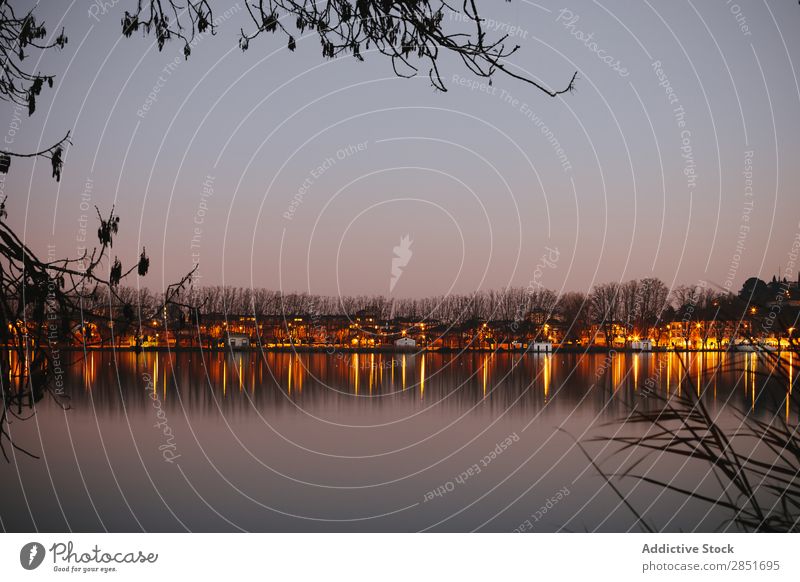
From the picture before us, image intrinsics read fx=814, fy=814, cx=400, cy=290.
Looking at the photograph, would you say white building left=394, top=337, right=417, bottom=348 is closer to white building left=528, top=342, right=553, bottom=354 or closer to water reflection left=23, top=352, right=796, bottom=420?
white building left=528, top=342, right=553, bottom=354

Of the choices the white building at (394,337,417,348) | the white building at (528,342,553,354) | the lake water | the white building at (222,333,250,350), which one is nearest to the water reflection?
the lake water

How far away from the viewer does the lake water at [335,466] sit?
467 inches

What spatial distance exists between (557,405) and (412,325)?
63.1m

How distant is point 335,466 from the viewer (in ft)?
52.0

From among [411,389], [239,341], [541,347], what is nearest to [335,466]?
[411,389]

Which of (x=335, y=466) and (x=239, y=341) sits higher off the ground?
(x=239, y=341)

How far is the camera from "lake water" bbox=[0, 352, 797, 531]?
1187cm

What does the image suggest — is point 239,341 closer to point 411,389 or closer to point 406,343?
point 406,343

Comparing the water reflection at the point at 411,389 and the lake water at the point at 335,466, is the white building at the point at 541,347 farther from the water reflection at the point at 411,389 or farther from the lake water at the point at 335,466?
the lake water at the point at 335,466

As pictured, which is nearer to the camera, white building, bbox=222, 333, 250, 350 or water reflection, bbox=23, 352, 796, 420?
water reflection, bbox=23, 352, 796, 420
